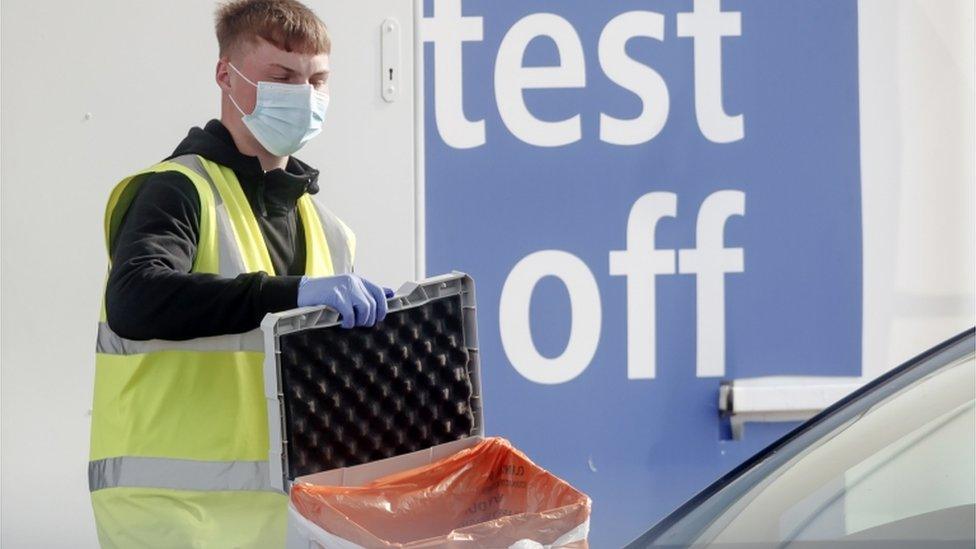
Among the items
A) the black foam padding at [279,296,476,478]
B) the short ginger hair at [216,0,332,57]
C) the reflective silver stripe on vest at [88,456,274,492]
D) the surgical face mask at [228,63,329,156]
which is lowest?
the reflective silver stripe on vest at [88,456,274,492]

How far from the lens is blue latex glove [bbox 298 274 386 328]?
1.99 meters

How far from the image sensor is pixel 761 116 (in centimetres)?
344

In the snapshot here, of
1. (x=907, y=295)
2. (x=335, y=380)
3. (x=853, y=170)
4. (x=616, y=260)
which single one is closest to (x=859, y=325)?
(x=907, y=295)

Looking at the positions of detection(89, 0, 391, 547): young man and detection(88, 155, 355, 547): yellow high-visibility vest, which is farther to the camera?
detection(88, 155, 355, 547): yellow high-visibility vest

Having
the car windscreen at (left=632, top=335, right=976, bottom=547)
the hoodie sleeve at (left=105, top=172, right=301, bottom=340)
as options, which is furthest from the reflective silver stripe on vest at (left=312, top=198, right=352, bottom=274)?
the car windscreen at (left=632, top=335, right=976, bottom=547)

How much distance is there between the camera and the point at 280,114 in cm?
253

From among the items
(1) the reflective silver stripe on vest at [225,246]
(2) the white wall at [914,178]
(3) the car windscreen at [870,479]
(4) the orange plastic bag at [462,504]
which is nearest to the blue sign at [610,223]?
(2) the white wall at [914,178]

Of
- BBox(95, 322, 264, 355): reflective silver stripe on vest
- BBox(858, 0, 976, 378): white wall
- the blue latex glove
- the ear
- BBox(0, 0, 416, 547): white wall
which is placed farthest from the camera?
BBox(858, 0, 976, 378): white wall

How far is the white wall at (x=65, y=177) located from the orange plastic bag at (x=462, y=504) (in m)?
1.27

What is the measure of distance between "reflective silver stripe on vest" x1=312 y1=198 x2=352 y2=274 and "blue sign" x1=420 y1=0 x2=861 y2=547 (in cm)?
66

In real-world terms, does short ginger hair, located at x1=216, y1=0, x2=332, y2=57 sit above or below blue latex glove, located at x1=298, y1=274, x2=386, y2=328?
above

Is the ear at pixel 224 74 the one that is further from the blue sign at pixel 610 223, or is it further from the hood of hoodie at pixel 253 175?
the blue sign at pixel 610 223

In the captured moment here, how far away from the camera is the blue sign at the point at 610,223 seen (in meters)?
3.36

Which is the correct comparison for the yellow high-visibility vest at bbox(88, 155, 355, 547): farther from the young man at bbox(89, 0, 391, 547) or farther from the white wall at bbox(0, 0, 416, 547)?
the white wall at bbox(0, 0, 416, 547)
